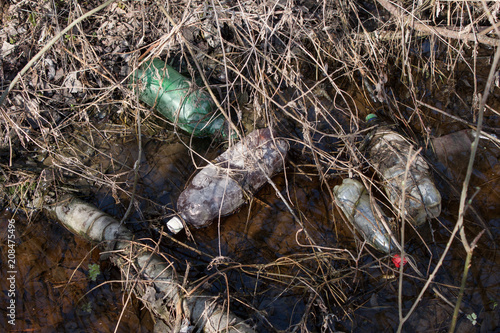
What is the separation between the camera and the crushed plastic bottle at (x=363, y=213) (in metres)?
2.54

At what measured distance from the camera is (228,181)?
278cm

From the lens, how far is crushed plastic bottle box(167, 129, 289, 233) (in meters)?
2.73

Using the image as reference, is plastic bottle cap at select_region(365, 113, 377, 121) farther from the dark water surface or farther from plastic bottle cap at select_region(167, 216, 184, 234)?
plastic bottle cap at select_region(167, 216, 184, 234)

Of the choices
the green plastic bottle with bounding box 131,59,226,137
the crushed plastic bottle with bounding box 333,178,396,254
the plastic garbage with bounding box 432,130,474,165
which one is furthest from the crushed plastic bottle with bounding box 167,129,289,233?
the plastic garbage with bounding box 432,130,474,165

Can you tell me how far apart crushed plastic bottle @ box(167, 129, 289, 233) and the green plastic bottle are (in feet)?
1.25

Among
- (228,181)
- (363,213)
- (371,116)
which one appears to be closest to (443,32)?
(371,116)

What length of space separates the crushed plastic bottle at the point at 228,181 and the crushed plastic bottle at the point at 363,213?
60cm

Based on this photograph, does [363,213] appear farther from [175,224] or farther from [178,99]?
[178,99]

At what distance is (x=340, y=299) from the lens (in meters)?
2.33

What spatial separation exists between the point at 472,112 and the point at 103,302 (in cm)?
355

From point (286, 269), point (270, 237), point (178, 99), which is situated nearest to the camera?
point (286, 269)

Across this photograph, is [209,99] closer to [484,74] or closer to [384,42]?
[384,42]

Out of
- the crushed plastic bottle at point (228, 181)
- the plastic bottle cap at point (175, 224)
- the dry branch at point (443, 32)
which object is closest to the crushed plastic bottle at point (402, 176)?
the crushed plastic bottle at point (228, 181)

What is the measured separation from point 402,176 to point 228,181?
4.47 ft
